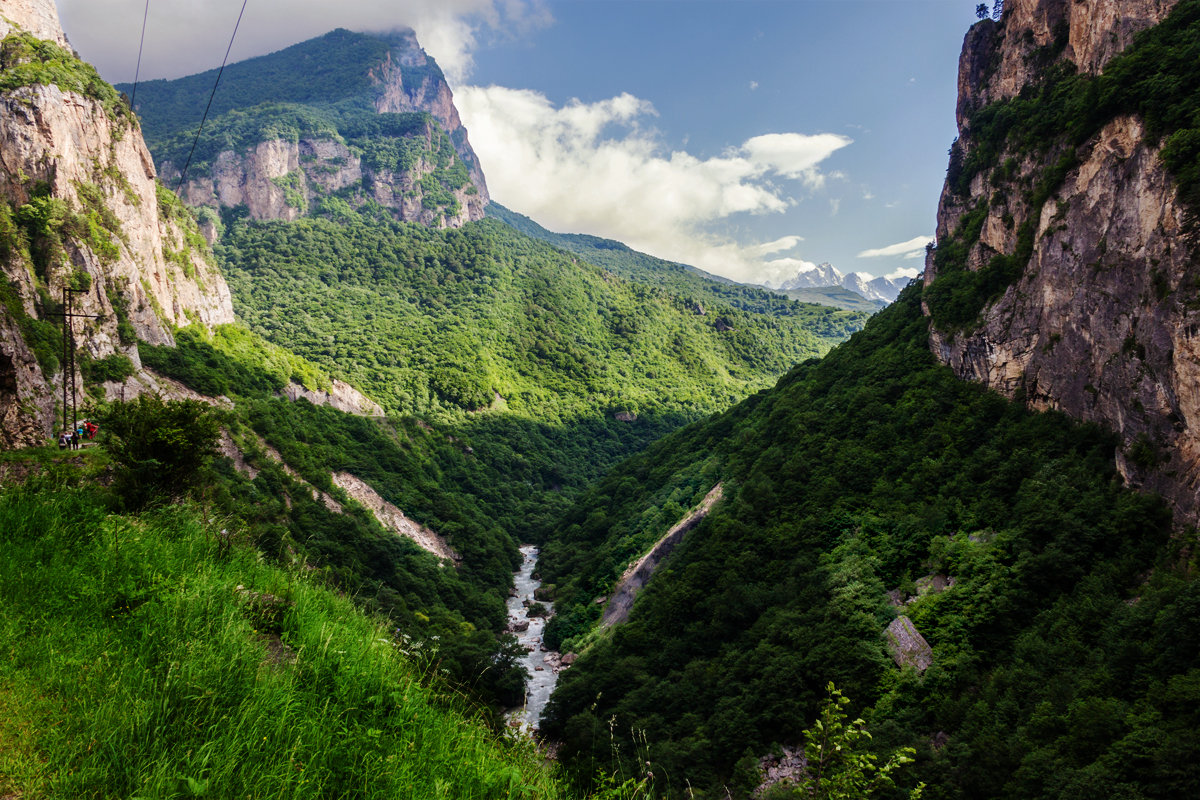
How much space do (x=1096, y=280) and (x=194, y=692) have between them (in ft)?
117

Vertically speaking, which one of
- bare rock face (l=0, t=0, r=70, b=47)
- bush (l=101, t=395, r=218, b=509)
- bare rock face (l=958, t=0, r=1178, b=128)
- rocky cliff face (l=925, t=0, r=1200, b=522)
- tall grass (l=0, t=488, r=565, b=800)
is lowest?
tall grass (l=0, t=488, r=565, b=800)

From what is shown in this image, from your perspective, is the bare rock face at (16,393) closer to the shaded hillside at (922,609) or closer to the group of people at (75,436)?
the group of people at (75,436)

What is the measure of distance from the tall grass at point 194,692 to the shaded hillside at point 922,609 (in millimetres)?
10124

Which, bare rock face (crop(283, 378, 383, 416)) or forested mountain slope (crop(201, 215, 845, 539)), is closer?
bare rock face (crop(283, 378, 383, 416))

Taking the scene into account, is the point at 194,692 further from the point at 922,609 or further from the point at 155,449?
the point at 922,609

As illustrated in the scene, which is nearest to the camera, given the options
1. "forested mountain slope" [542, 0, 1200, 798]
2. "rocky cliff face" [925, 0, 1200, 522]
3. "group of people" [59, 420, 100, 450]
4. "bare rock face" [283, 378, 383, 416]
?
"forested mountain slope" [542, 0, 1200, 798]

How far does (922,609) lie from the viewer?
26781mm

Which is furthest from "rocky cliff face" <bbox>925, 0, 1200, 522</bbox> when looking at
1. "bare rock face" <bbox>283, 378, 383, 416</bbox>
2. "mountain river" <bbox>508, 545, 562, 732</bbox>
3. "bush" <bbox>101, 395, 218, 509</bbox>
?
"bare rock face" <bbox>283, 378, 383, 416</bbox>

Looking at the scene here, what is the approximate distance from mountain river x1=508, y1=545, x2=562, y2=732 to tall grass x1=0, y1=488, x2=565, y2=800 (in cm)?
2379

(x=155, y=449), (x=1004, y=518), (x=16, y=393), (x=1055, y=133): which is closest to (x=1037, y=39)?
(x=1055, y=133)

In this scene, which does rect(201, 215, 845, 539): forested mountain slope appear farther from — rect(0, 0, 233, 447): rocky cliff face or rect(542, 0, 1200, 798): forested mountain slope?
rect(542, 0, 1200, 798): forested mountain slope

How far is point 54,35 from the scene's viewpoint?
205ft

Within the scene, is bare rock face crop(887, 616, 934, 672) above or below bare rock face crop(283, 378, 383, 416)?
below

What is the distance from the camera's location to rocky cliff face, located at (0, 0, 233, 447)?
130 ft
